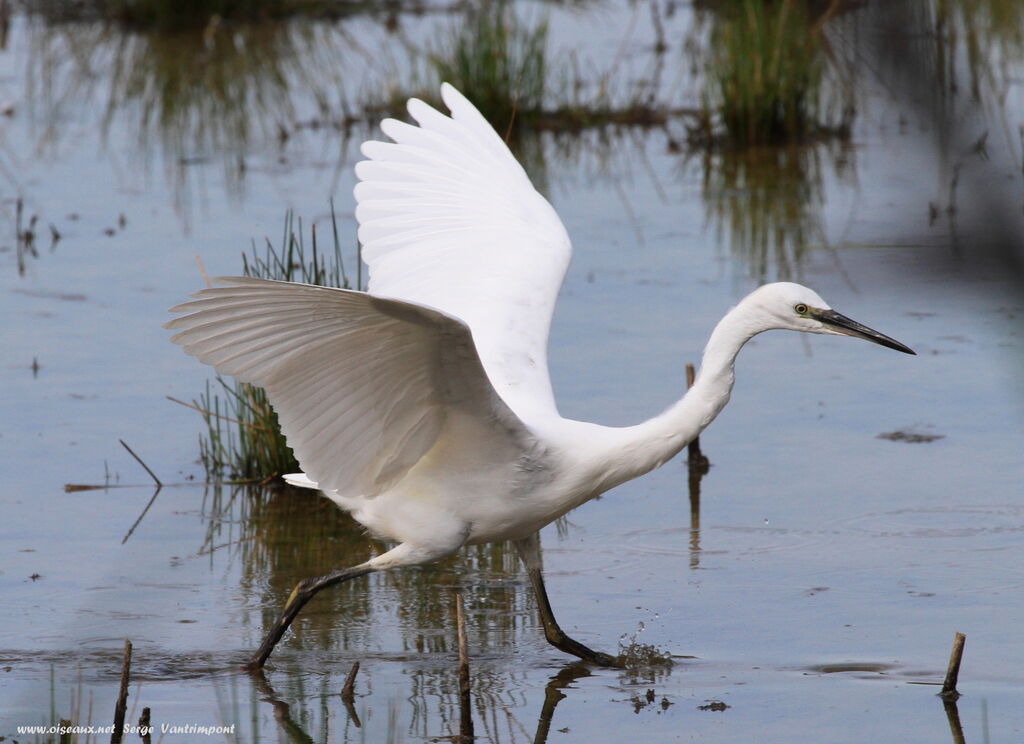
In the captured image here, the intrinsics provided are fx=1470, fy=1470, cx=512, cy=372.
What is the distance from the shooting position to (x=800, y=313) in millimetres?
3787

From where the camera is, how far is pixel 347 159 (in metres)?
10.3

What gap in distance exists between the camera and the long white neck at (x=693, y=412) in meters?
3.79

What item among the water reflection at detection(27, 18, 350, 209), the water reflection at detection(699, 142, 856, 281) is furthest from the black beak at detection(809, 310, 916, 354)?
the water reflection at detection(27, 18, 350, 209)

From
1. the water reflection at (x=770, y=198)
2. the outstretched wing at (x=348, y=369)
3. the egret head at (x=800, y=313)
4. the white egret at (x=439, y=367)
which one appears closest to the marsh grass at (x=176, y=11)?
the water reflection at (x=770, y=198)

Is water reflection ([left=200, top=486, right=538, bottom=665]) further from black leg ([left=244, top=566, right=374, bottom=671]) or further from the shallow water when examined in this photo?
black leg ([left=244, top=566, right=374, bottom=671])

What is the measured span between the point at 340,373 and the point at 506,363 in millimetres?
A: 927

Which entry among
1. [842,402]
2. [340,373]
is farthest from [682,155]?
[340,373]

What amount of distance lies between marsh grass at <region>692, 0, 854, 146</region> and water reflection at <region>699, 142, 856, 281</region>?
0.37ft

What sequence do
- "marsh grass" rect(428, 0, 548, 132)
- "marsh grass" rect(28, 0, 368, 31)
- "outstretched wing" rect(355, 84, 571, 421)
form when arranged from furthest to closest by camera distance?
"marsh grass" rect(28, 0, 368, 31) → "marsh grass" rect(428, 0, 548, 132) → "outstretched wing" rect(355, 84, 571, 421)

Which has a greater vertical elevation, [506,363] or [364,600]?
[506,363]

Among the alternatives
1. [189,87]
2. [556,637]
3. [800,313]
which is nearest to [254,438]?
[556,637]

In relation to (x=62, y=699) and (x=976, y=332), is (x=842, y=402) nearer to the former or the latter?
(x=976, y=332)

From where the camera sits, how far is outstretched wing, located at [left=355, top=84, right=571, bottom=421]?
4598 mm

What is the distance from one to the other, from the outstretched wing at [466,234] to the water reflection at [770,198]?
2.80 m
